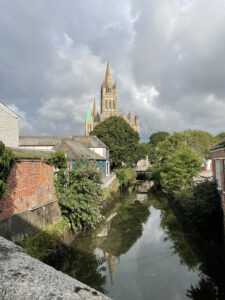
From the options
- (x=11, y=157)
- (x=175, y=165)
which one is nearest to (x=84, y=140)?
(x=175, y=165)

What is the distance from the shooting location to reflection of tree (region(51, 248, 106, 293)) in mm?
9320

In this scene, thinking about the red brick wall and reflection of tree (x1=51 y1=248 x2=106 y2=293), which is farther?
reflection of tree (x1=51 y1=248 x2=106 y2=293)

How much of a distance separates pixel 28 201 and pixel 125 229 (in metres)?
8.65

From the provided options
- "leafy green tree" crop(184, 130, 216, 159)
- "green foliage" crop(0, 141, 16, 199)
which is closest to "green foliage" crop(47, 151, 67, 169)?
"green foliage" crop(0, 141, 16, 199)

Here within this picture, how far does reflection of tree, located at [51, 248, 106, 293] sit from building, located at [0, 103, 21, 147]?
9533mm

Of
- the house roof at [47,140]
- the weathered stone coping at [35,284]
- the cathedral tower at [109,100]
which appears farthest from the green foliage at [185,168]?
the cathedral tower at [109,100]

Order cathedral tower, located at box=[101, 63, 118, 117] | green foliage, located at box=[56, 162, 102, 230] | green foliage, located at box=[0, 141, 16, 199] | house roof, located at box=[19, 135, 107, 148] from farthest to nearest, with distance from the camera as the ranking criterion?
cathedral tower, located at box=[101, 63, 118, 117] < house roof, located at box=[19, 135, 107, 148] < green foliage, located at box=[56, 162, 102, 230] < green foliage, located at box=[0, 141, 16, 199]

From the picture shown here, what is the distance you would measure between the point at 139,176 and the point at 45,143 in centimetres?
2378

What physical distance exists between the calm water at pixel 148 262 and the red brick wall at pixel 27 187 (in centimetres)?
330

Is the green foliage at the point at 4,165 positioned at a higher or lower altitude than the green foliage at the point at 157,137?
lower

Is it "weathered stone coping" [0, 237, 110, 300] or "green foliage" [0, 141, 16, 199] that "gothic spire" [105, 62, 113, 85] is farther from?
"weathered stone coping" [0, 237, 110, 300]

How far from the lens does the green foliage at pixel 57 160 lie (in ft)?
41.2

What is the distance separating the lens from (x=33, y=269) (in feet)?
5.28

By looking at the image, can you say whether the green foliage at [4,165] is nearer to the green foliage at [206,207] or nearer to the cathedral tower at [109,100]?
the green foliage at [206,207]
